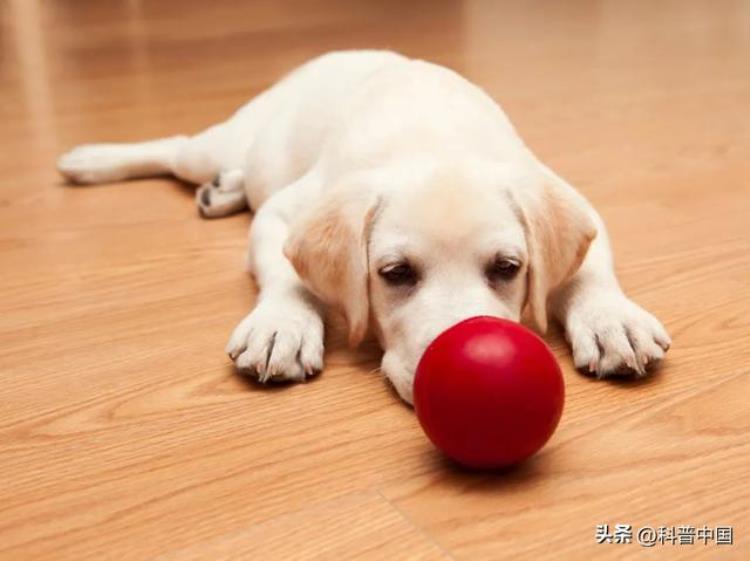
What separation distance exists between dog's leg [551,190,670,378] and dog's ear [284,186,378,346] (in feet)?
1.34

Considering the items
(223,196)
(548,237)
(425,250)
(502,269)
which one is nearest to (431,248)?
(425,250)

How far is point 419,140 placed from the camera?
2.34 m

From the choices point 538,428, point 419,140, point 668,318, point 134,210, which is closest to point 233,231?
point 134,210

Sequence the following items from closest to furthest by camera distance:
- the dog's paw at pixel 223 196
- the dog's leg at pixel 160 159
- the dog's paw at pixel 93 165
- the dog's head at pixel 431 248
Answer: the dog's head at pixel 431 248, the dog's paw at pixel 223 196, the dog's leg at pixel 160 159, the dog's paw at pixel 93 165

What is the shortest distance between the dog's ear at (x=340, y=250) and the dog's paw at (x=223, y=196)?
1074 mm

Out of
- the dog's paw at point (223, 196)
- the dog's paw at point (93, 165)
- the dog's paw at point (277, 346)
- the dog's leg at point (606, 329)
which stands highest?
the dog's leg at point (606, 329)

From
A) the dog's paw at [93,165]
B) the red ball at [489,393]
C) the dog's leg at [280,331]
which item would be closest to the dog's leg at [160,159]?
the dog's paw at [93,165]

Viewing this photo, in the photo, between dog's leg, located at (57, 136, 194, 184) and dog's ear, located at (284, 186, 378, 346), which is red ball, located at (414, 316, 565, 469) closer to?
dog's ear, located at (284, 186, 378, 346)

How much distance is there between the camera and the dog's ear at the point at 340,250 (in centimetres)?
209

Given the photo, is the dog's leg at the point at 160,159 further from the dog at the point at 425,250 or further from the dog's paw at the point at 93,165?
the dog at the point at 425,250

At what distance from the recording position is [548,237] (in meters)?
2.13

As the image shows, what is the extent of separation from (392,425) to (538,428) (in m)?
0.34

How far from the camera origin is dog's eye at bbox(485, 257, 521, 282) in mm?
2033

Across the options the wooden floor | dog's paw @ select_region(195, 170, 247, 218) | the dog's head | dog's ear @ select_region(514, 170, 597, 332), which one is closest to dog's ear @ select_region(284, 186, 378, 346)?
the dog's head
